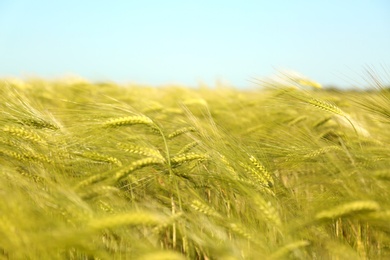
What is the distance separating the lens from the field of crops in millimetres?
1003

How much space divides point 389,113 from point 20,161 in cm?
111

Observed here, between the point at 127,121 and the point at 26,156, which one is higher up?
the point at 127,121

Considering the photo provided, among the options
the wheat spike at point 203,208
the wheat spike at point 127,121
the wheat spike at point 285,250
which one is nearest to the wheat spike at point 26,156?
the wheat spike at point 127,121

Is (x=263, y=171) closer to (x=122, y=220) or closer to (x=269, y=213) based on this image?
(x=269, y=213)

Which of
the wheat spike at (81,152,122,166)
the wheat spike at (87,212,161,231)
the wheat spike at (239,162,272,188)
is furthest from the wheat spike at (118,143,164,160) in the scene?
the wheat spike at (87,212,161,231)

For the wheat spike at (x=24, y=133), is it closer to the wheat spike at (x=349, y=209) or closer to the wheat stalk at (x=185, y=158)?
the wheat stalk at (x=185, y=158)

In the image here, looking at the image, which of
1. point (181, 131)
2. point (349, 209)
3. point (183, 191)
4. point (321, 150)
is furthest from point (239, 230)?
point (181, 131)

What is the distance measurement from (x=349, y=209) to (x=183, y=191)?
1.81 feet

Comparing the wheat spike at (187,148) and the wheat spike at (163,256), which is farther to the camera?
the wheat spike at (187,148)

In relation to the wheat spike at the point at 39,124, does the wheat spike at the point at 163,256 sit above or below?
below

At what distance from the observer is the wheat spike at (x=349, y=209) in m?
1.04

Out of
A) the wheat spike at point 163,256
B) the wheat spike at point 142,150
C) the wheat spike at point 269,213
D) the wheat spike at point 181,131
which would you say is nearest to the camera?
the wheat spike at point 163,256

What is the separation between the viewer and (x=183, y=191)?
4.85 feet

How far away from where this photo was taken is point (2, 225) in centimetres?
94
